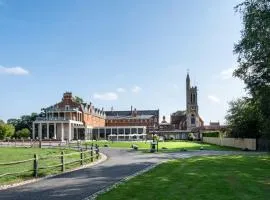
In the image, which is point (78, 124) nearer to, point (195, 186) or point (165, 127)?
point (165, 127)

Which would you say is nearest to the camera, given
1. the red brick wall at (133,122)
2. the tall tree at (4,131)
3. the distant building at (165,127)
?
the tall tree at (4,131)

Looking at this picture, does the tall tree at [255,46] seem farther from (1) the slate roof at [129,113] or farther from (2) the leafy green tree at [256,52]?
(1) the slate roof at [129,113]

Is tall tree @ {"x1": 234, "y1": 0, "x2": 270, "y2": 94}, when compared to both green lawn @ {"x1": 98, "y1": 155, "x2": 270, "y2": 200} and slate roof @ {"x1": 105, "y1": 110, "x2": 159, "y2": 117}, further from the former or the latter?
slate roof @ {"x1": 105, "y1": 110, "x2": 159, "y2": 117}

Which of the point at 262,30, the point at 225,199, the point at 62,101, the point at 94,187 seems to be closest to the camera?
the point at 225,199

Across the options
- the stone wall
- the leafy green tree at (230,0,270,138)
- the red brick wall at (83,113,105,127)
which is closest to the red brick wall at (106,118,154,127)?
the red brick wall at (83,113,105,127)

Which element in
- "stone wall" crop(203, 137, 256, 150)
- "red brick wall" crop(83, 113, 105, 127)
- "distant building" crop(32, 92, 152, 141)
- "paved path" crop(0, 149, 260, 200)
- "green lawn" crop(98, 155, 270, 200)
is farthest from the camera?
"red brick wall" crop(83, 113, 105, 127)

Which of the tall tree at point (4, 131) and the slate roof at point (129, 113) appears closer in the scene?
the tall tree at point (4, 131)

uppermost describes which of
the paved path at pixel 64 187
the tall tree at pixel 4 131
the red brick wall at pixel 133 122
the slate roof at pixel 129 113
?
the slate roof at pixel 129 113

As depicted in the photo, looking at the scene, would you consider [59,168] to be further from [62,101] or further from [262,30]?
[62,101]

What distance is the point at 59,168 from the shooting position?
2511cm

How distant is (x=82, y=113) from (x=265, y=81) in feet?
317

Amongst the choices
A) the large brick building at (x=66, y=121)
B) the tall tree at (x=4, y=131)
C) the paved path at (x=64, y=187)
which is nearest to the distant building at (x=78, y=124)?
the large brick building at (x=66, y=121)

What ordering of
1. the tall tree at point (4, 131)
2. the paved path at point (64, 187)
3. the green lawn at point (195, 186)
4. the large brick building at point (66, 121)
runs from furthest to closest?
1. the large brick building at point (66, 121)
2. the tall tree at point (4, 131)
3. the green lawn at point (195, 186)
4. the paved path at point (64, 187)

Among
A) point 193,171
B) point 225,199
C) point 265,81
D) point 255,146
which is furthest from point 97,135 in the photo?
point 225,199
